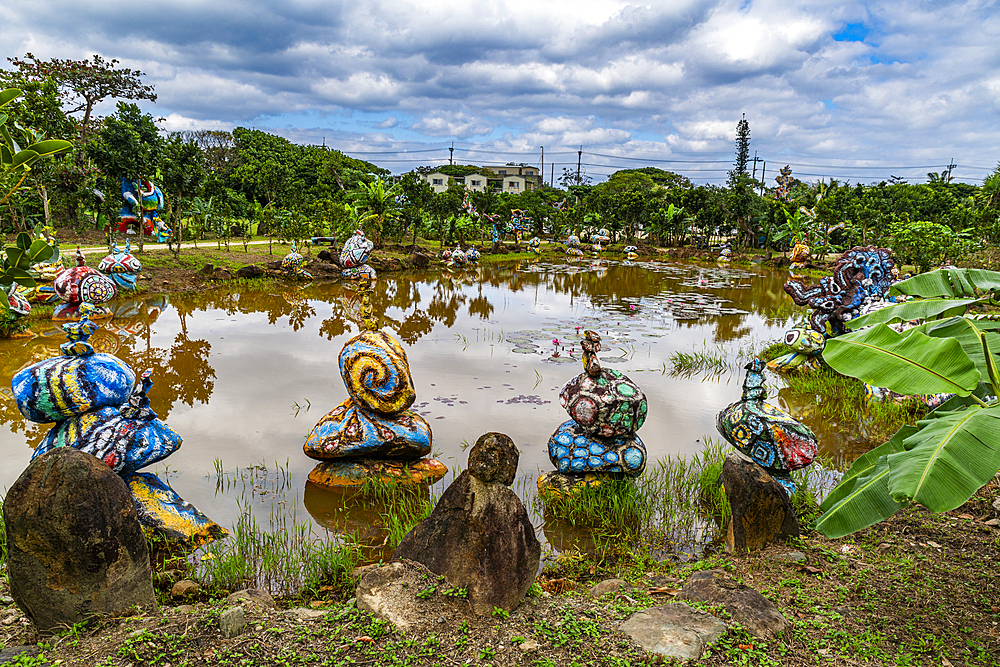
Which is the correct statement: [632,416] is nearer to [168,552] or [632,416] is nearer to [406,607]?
[406,607]

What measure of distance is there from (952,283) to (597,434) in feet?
8.32

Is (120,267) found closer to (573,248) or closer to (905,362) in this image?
(905,362)

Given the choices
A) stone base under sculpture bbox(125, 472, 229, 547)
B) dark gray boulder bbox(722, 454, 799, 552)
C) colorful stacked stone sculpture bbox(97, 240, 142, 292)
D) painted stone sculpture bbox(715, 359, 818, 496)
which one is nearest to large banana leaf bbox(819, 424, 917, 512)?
dark gray boulder bbox(722, 454, 799, 552)

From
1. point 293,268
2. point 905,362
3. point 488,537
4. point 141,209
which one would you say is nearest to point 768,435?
point 905,362

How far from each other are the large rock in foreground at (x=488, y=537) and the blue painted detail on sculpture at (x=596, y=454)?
169 cm

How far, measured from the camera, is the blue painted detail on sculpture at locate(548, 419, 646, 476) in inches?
182

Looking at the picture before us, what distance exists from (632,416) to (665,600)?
160 centimetres

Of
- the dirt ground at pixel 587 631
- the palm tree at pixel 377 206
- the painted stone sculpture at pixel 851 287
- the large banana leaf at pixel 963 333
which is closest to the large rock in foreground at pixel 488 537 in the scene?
the dirt ground at pixel 587 631

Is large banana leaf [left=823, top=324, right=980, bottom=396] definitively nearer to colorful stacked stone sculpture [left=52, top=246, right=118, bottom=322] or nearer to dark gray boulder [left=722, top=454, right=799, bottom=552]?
dark gray boulder [left=722, top=454, right=799, bottom=552]

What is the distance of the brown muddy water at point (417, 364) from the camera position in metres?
5.62

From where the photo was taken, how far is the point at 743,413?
4.39 metres

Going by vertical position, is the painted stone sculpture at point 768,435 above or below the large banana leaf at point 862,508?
below

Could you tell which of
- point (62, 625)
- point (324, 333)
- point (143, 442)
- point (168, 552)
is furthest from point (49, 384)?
point (324, 333)

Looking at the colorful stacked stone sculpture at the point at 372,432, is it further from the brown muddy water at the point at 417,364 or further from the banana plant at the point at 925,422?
the banana plant at the point at 925,422
